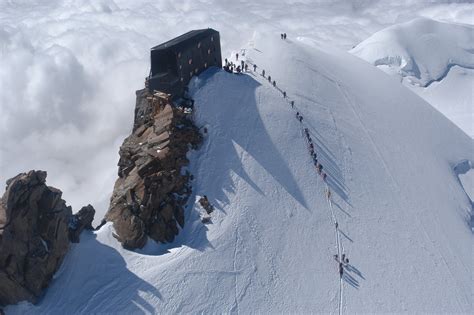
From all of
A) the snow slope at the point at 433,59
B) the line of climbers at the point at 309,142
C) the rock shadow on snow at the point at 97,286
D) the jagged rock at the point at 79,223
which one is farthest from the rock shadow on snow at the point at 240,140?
the snow slope at the point at 433,59

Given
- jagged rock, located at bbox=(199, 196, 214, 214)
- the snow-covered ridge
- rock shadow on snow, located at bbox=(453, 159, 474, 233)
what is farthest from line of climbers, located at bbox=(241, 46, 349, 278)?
the snow-covered ridge

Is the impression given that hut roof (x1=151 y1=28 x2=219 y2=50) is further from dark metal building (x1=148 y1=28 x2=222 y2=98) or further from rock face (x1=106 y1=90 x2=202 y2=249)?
rock face (x1=106 y1=90 x2=202 y2=249)

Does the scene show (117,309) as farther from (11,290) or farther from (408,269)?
(408,269)

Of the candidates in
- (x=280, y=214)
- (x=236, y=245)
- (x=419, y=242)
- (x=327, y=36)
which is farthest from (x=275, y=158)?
(x=327, y=36)

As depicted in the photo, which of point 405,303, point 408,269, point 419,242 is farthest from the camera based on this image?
point 419,242

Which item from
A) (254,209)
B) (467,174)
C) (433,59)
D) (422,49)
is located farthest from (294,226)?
(422,49)

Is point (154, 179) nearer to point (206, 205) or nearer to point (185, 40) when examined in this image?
point (206, 205)

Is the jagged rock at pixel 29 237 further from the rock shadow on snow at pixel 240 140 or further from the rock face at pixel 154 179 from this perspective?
the rock shadow on snow at pixel 240 140

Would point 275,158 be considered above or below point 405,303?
above
